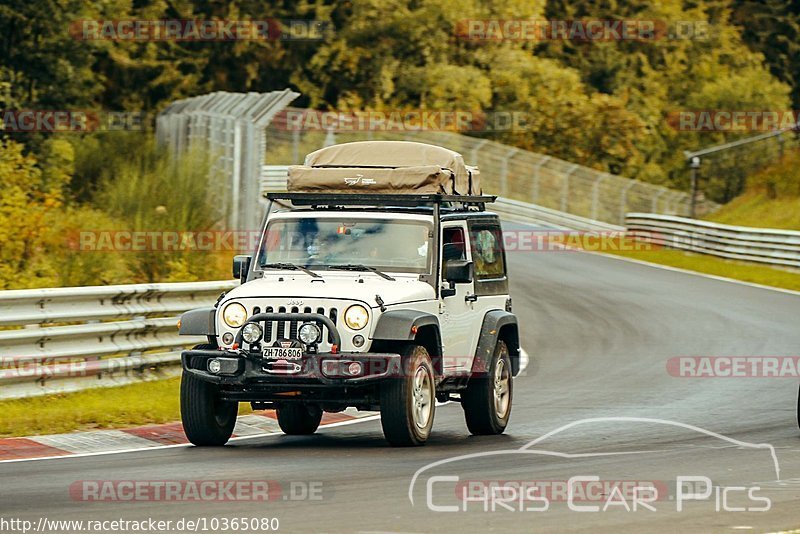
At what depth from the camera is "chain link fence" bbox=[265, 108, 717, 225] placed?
166 feet

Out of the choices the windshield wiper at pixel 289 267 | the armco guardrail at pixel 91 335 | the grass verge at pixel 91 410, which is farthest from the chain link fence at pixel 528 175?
the windshield wiper at pixel 289 267

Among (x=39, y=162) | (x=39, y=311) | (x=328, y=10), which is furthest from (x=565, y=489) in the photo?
(x=328, y=10)

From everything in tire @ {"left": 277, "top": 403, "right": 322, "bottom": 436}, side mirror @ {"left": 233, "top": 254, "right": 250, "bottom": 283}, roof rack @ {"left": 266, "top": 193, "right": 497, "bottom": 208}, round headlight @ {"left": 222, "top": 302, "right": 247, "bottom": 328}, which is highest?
roof rack @ {"left": 266, "top": 193, "right": 497, "bottom": 208}

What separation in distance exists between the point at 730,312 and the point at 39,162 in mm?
19255

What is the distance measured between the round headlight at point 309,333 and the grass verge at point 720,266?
903 inches

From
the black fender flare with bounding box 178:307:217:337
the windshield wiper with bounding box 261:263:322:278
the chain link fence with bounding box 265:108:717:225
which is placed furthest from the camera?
the chain link fence with bounding box 265:108:717:225

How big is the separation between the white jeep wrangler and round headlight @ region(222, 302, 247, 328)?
11 millimetres

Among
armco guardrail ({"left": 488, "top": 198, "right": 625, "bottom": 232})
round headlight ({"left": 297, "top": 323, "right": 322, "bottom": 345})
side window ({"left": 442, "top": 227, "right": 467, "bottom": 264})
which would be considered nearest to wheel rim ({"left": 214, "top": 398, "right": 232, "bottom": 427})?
round headlight ({"left": 297, "top": 323, "right": 322, "bottom": 345})

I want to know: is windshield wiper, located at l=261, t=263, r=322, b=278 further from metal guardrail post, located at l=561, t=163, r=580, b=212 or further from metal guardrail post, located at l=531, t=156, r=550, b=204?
metal guardrail post, located at l=561, t=163, r=580, b=212

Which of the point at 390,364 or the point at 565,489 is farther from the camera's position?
the point at 390,364

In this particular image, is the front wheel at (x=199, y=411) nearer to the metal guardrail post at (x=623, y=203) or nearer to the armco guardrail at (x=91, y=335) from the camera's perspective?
the armco guardrail at (x=91, y=335)

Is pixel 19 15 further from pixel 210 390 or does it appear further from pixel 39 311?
pixel 210 390

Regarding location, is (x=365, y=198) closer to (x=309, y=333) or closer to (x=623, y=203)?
(x=309, y=333)

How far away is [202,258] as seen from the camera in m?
21.2
